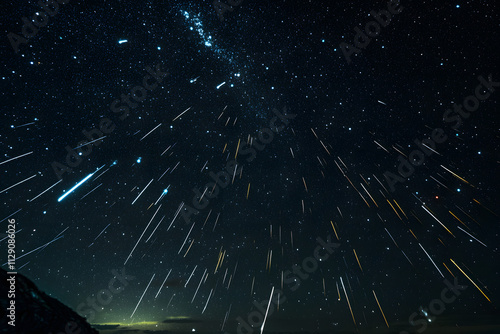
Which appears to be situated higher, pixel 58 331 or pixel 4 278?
pixel 4 278

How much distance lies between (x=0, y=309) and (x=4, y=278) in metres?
0.46

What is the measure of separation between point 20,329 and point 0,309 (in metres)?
0.36

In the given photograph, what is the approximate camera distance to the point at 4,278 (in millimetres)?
3832

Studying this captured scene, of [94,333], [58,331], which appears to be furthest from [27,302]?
[94,333]

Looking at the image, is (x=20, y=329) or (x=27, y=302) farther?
(x=27, y=302)

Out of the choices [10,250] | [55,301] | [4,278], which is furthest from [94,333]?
[10,250]

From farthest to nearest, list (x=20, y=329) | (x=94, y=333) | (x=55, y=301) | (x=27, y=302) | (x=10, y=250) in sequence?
(x=10, y=250), (x=94, y=333), (x=55, y=301), (x=27, y=302), (x=20, y=329)

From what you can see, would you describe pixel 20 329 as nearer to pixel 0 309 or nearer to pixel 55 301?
pixel 0 309

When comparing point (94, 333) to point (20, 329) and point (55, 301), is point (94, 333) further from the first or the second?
point (20, 329)

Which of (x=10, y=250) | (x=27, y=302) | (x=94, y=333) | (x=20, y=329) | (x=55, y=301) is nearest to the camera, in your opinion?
(x=20, y=329)

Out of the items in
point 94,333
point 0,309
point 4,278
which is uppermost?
point 4,278

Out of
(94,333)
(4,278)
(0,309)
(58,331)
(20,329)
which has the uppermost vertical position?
(4,278)

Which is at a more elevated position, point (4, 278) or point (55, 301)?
point (4, 278)

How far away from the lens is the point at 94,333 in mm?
4895
